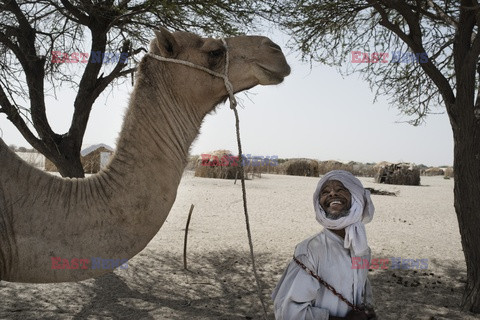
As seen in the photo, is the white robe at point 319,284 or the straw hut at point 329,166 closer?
the white robe at point 319,284

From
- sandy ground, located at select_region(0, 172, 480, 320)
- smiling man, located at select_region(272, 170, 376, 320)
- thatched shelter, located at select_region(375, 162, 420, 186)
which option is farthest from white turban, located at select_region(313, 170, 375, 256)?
thatched shelter, located at select_region(375, 162, 420, 186)

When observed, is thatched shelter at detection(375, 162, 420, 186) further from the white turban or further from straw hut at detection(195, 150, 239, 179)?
the white turban

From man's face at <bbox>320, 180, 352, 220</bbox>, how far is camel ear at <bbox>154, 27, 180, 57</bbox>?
53.2 inches

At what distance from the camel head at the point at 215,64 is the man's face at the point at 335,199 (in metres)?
0.79

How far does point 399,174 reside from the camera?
1198 inches

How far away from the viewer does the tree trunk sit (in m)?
5.12

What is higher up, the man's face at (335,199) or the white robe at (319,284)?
the man's face at (335,199)

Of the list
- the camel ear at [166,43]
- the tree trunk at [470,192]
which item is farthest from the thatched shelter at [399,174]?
the camel ear at [166,43]

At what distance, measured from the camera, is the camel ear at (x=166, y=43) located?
2631mm

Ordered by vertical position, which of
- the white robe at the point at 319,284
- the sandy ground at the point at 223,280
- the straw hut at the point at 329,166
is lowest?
the sandy ground at the point at 223,280

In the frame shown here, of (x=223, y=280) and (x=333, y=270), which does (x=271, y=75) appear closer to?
(x=333, y=270)

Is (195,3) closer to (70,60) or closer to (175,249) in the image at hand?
(70,60)

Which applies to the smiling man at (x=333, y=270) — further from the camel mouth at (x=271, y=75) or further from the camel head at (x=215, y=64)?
the camel head at (x=215, y=64)

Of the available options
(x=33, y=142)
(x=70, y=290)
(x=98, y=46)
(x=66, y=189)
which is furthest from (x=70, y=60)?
(x=66, y=189)
